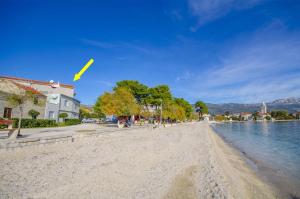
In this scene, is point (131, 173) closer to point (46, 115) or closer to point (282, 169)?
point (282, 169)

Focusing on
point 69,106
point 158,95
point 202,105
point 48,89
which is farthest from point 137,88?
point 202,105

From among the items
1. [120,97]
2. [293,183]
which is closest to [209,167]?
[293,183]

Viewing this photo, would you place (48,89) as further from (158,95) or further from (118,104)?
(158,95)

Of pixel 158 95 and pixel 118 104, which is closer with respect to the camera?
pixel 118 104

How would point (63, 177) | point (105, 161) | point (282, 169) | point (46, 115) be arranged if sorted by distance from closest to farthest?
point (63, 177) < point (105, 161) < point (282, 169) < point (46, 115)

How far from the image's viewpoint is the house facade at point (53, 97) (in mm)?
41328

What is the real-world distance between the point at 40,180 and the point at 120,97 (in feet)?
112

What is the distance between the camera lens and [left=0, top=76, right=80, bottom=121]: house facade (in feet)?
136

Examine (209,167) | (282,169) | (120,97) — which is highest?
(120,97)

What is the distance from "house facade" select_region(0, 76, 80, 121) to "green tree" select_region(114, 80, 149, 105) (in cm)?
A: 1519

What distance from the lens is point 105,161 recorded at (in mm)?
10594

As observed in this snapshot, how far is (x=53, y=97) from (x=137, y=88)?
29993mm

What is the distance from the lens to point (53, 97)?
44.0 m

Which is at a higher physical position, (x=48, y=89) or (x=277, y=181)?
(x=48, y=89)
